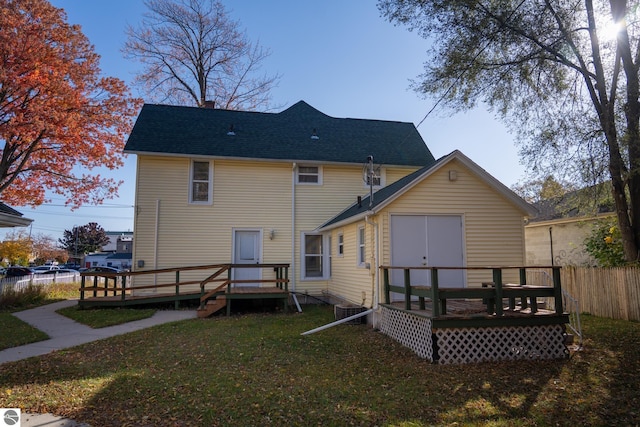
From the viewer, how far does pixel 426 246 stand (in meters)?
9.70

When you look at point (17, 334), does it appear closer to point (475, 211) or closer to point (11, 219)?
point (11, 219)

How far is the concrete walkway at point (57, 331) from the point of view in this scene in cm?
423

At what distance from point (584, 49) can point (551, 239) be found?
1105cm

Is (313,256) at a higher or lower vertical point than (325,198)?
lower

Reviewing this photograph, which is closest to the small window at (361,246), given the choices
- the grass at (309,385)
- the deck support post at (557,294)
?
the grass at (309,385)

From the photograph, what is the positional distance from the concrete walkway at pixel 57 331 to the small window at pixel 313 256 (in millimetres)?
4150

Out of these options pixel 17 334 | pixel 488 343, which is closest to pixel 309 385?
pixel 488 343

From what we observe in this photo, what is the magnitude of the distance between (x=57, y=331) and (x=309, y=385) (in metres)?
6.84

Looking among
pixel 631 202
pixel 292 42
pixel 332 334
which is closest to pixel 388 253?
pixel 332 334

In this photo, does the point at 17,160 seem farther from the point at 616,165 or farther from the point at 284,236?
the point at 616,165

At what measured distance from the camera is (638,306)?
33.2ft

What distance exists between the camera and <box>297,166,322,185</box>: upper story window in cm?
1441

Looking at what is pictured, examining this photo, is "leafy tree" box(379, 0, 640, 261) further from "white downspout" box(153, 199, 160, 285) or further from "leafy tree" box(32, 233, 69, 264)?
"leafy tree" box(32, 233, 69, 264)

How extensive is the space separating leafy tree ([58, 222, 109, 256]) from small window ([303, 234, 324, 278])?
56202 millimetres
